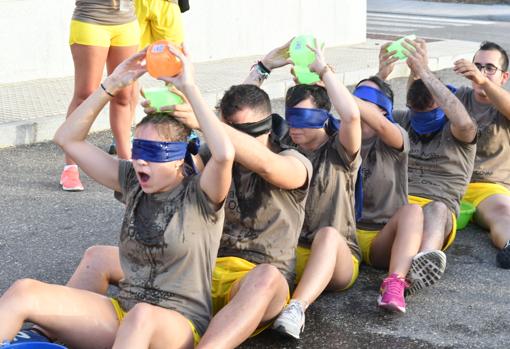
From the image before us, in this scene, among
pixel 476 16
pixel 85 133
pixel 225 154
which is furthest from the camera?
pixel 476 16

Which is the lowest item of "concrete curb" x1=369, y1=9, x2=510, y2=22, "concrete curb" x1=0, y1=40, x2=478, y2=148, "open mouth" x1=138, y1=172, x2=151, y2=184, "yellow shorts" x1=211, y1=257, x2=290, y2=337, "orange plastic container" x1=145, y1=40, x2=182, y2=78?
"concrete curb" x1=369, y1=9, x2=510, y2=22

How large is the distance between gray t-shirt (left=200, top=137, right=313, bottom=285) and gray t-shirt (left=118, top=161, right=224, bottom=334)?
45cm

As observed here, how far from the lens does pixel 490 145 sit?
5.62 m

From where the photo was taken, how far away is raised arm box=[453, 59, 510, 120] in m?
5.15

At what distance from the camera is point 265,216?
411 cm

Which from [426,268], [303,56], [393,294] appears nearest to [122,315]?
[393,294]

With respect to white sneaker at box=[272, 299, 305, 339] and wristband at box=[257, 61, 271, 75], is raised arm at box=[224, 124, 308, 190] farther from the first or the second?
wristband at box=[257, 61, 271, 75]

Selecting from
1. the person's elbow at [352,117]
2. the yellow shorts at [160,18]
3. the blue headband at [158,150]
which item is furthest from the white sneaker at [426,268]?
the yellow shorts at [160,18]

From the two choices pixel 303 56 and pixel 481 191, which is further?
pixel 481 191

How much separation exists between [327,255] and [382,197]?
31.0 inches

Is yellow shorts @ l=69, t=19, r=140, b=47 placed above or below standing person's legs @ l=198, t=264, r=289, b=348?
above

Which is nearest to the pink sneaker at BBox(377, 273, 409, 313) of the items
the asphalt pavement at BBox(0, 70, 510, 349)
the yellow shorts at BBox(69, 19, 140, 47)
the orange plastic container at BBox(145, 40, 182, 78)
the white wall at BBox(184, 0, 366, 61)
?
A: the asphalt pavement at BBox(0, 70, 510, 349)

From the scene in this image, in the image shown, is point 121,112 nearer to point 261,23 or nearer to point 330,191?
point 330,191

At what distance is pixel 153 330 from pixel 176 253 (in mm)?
375
